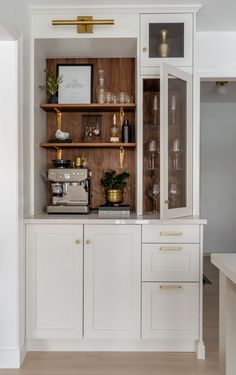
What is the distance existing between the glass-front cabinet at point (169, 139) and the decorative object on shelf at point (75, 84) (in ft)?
1.80

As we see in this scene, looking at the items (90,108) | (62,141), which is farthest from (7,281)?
(90,108)

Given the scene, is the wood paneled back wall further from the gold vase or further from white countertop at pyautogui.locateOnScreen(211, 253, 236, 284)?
white countertop at pyautogui.locateOnScreen(211, 253, 236, 284)

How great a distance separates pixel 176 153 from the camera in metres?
2.79

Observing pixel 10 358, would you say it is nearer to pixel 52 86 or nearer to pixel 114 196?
pixel 114 196

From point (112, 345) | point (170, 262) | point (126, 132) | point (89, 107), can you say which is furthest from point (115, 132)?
point (112, 345)

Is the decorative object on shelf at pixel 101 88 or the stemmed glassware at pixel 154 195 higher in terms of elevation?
the decorative object on shelf at pixel 101 88

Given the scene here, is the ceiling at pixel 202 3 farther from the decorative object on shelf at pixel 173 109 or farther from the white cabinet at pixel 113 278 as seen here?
the white cabinet at pixel 113 278

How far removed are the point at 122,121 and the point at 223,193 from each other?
134 inches

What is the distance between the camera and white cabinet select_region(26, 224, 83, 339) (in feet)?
8.84

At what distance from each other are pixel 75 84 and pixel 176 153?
3.62ft

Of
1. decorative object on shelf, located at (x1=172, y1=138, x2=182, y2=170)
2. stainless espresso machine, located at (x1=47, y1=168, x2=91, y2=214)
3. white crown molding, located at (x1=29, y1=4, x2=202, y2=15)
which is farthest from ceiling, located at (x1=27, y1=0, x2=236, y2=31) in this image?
stainless espresso machine, located at (x1=47, y1=168, x2=91, y2=214)

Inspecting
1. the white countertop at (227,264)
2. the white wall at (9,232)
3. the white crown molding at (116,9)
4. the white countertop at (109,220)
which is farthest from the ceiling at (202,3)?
the white countertop at (227,264)

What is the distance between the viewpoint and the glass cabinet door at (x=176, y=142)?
2.64 m

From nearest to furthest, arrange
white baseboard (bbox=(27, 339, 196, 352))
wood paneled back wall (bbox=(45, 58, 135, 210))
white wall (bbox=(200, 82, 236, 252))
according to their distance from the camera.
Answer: white baseboard (bbox=(27, 339, 196, 352))
wood paneled back wall (bbox=(45, 58, 135, 210))
white wall (bbox=(200, 82, 236, 252))
